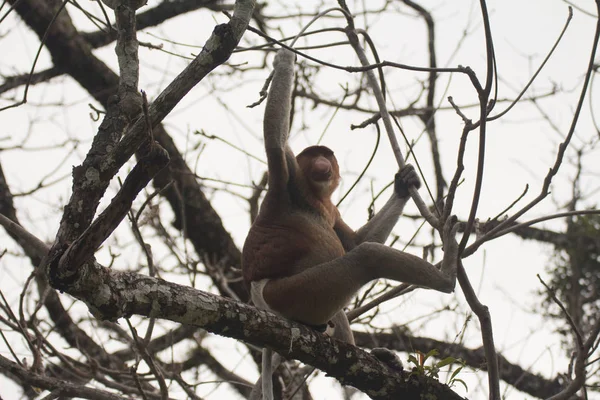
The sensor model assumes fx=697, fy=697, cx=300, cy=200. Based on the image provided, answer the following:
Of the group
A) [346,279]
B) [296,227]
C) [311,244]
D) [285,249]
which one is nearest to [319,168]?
[296,227]

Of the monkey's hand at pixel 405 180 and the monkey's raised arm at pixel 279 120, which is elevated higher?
the monkey's hand at pixel 405 180

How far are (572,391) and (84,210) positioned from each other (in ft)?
8.76

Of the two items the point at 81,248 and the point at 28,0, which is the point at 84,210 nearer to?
the point at 81,248

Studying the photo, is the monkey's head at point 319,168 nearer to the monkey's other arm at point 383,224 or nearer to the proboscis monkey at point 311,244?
the proboscis monkey at point 311,244

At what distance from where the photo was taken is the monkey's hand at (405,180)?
196 inches

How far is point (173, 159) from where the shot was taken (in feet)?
25.2

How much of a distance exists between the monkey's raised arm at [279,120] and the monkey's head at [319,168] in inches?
10.4

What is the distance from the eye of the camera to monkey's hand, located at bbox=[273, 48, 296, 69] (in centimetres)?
480

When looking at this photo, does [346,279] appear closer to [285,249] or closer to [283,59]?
[285,249]

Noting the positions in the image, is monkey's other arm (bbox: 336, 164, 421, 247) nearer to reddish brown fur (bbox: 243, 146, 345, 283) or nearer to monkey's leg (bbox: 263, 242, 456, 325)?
reddish brown fur (bbox: 243, 146, 345, 283)

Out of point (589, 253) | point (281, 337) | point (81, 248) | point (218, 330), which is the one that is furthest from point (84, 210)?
point (589, 253)

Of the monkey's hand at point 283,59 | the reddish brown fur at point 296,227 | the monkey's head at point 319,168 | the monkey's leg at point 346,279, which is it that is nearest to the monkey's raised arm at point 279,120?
the monkey's hand at point 283,59

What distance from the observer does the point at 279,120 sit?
4625 millimetres

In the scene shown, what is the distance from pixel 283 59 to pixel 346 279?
63.4 inches
